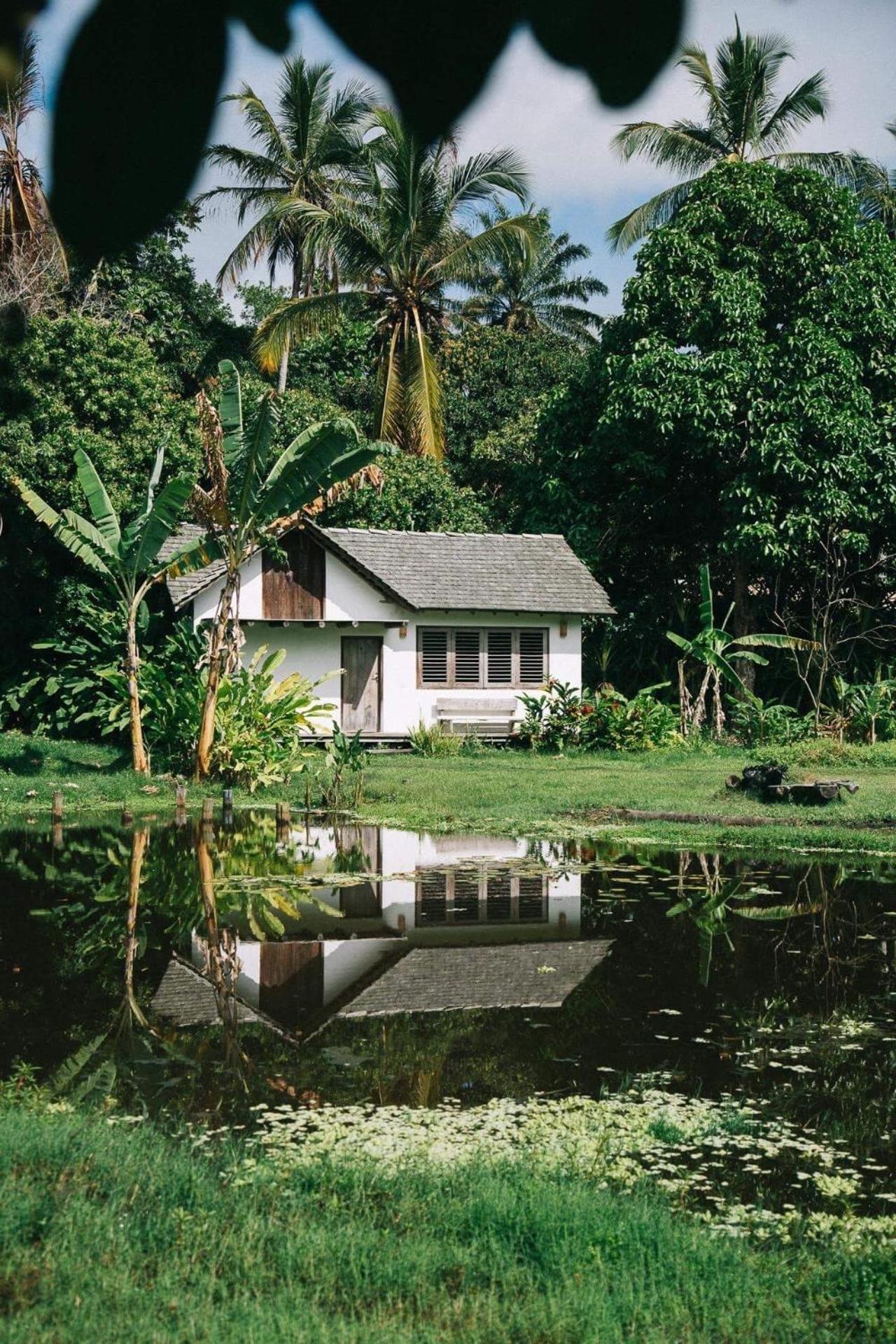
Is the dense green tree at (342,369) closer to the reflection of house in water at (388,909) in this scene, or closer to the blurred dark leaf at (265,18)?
the reflection of house in water at (388,909)

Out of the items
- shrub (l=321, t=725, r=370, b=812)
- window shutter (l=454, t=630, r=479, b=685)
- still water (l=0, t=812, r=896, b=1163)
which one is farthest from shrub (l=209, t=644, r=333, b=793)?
window shutter (l=454, t=630, r=479, b=685)

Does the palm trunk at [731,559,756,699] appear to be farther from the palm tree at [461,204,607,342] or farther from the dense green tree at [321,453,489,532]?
the palm tree at [461,204,607,342]

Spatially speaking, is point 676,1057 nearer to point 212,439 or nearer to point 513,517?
point 212,439

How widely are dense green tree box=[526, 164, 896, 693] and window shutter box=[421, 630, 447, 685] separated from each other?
15.7ft

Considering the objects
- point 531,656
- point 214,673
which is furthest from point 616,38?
point 531,656

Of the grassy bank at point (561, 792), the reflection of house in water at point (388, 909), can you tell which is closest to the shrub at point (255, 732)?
the grassy bank at point (561, 792)

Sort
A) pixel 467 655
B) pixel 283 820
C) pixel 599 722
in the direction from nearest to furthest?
1. pixel 283 820
2. pixel 599 722
3. pixel 467 655

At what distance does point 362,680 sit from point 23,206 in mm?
22684

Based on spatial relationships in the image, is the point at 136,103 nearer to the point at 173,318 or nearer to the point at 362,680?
the point at 362,680

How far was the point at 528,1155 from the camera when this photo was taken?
5.10 meters

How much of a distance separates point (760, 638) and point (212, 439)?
9.75 m

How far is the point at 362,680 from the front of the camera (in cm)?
2400

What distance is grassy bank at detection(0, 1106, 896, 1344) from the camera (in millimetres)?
3609

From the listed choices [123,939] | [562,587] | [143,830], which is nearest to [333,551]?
[562,587]
